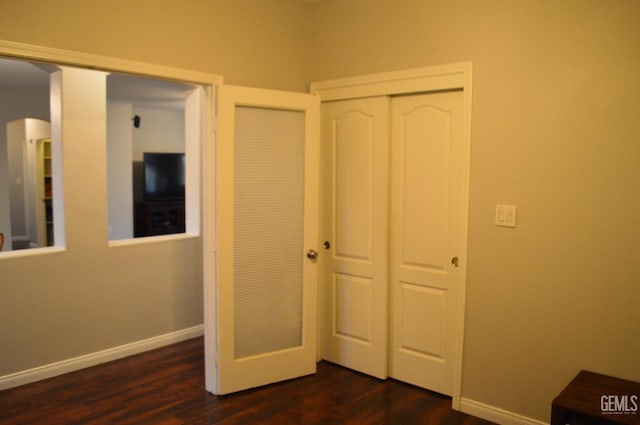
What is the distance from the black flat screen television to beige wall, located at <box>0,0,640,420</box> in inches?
156

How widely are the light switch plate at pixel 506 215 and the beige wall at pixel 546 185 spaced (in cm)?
4

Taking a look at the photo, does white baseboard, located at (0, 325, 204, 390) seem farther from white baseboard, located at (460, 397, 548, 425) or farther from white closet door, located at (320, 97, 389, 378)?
white baseboard, located at (460, 397, 548, 425)

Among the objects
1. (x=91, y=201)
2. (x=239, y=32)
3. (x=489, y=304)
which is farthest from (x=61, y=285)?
(x=489, y=304)

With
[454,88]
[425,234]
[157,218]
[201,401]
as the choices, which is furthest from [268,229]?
[157,218]

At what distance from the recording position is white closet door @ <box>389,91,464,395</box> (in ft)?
10.3

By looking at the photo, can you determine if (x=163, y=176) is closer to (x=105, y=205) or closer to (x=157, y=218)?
(x=157, y=218)

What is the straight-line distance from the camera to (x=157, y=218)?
7.45 meters

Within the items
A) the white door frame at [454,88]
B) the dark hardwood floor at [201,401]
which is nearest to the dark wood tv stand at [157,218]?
the dark hardwood floor at [201,401]

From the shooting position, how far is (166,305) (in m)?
4.27

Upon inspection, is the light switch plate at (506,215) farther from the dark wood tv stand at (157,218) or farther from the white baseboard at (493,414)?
the dark wood tv stand at (157,218)

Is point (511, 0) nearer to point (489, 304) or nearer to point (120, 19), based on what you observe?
point (489, 304)

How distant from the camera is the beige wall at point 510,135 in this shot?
2428 mm

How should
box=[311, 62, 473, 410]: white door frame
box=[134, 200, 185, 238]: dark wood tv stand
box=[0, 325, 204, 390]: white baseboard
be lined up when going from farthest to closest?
box=[134, 200, 185, 238]: dark wood tv stand, box=[0, 325, 204, 390]: white baseboard, box=[311, 62, 473, 410]: white door frame

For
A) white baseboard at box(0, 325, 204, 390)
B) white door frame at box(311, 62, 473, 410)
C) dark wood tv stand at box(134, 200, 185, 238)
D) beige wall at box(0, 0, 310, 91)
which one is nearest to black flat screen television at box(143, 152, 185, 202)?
dark wood tv stand at box(134, 200, 185, 238)
